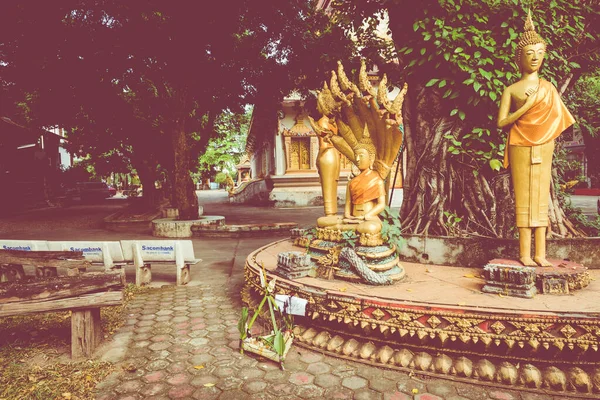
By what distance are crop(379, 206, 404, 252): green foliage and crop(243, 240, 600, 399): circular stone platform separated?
2.17 feet

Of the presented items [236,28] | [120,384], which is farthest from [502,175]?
[236,28]

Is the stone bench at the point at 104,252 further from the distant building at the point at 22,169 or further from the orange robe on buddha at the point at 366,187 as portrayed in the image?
the distant building at the point at 22,169

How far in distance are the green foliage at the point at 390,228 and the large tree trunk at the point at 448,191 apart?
65 cm

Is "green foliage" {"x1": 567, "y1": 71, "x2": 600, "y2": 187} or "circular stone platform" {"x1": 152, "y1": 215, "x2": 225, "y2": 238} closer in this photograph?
"green foliage" {"x1": 567, "y1": 71, "x2": 600, "y2": 187}

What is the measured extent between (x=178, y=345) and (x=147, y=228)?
33.9ft

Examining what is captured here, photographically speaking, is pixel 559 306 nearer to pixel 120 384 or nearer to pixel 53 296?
pixel 120 384

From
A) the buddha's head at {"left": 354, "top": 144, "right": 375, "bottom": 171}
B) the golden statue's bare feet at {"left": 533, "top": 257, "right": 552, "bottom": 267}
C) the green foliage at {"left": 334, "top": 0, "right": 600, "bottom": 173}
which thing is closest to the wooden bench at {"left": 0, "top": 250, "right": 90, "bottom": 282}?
the buddha's head at {"left": 354, "top": 144, "right": 375, "bottom": 171}

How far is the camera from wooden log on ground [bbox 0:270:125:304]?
353cm

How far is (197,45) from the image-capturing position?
1118 cm

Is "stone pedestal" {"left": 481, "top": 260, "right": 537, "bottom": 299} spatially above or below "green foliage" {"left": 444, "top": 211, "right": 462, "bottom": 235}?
below

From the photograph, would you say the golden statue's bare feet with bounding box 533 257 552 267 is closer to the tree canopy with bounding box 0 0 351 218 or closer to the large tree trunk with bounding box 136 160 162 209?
the tree canopy with bounding box 0 0 351 218

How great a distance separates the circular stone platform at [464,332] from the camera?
2.85 metres

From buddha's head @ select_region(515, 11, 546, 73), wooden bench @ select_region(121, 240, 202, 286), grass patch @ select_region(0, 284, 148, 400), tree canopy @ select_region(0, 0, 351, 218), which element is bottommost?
grass patch @ select_region(0, 284, 148, 400)

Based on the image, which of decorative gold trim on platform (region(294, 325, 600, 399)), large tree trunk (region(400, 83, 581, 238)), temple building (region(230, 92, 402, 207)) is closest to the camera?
decorative gold trim on platform (region(294, 325, 600, 399))
